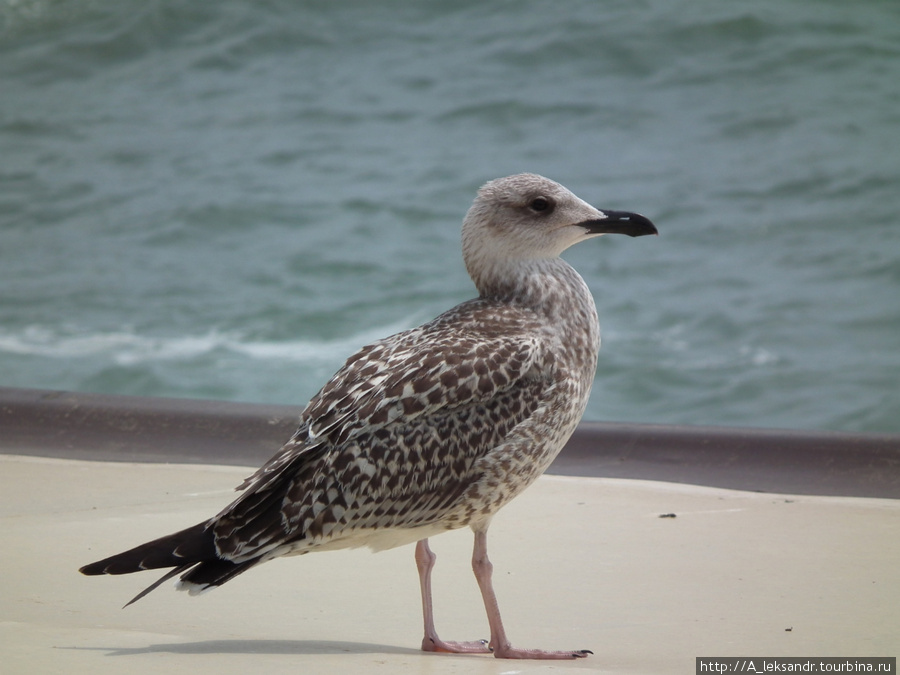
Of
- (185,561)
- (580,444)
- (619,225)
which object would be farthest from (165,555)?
(580,444)

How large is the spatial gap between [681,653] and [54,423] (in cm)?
332

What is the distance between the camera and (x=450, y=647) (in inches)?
116

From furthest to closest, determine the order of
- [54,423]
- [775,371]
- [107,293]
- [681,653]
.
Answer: [107,293] < [775,371] < [54,423] < [681,653]

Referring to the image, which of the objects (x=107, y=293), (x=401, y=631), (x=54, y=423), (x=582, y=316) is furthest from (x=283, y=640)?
(x=107, y=293)

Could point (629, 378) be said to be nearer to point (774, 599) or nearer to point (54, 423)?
point (54, 423)

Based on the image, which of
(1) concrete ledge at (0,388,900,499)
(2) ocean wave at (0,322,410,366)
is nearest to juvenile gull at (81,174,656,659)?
(1) concrete ledge at (0,388,900,499)

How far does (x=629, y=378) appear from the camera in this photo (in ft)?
33.0

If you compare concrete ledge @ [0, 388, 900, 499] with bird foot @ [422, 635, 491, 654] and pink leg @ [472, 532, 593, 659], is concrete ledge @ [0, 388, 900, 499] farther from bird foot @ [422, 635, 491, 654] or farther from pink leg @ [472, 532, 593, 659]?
bird foot @ [422, 635, 491, 654]

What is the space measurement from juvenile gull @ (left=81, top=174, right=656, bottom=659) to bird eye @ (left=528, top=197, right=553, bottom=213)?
30 cm

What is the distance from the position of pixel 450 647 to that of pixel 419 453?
18.8 inches

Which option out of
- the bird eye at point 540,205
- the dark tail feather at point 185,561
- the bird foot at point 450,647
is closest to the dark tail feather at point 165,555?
the dark tail feather at point 185,561

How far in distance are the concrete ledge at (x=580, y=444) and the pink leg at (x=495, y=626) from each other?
68.0 inches

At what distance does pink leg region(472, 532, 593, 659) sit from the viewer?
2.84 metres

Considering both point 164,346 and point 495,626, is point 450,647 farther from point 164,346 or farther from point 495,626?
point 164,346
